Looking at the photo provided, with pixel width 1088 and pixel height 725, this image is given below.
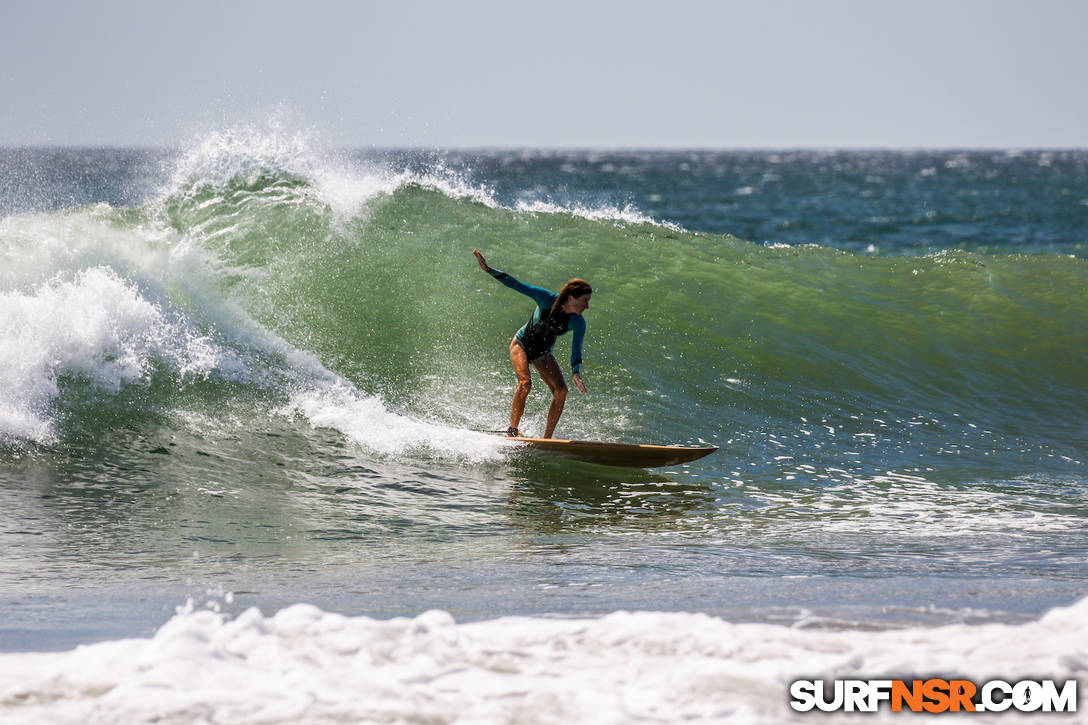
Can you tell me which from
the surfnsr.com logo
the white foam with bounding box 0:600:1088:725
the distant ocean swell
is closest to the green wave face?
the distant ocean swell

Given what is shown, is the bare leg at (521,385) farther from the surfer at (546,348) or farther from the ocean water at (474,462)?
the ocean water at (474,462)

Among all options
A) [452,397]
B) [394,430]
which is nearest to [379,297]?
[452,397]

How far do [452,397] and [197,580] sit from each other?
4629 mm

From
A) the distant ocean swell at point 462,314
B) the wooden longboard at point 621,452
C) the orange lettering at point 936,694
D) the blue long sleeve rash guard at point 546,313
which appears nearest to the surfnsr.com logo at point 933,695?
the orange lettering at point 936,694

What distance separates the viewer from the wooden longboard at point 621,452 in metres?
8.26

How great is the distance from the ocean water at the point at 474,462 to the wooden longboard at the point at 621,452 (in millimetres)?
124

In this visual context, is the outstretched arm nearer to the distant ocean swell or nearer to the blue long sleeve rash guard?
the blue long sleeve rash guard

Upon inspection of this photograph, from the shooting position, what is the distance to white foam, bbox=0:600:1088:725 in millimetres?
3449

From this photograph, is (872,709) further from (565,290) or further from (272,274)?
(272,274)

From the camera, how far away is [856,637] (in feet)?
13.5

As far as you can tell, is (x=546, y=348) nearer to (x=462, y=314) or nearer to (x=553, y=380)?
(x=553, y=380)

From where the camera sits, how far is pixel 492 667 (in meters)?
3.84

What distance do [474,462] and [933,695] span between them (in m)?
5.26

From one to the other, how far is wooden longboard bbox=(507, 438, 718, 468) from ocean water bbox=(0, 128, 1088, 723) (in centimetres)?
12
